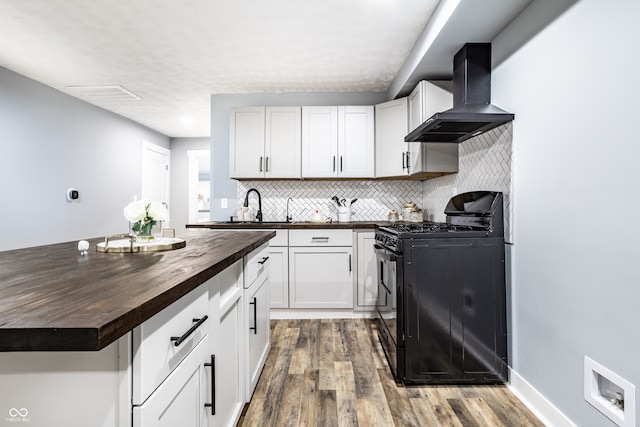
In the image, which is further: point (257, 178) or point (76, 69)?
point (257, 178)

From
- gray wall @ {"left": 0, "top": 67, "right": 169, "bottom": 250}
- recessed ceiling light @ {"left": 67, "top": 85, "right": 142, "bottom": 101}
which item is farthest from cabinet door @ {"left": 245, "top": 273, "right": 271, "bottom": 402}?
recessed ceiling light @ {"left": 67, "top": 85, "right": 142, "bottom": 101}

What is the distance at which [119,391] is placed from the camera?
0.66 meters

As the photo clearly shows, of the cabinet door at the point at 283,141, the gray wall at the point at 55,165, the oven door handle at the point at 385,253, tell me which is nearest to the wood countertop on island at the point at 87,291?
the oven door handle at the point at 385,253

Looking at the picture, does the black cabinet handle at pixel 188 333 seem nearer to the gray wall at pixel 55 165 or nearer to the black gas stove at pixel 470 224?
the black gas stove at pixel 470 224

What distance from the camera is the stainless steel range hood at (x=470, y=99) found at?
2.09m

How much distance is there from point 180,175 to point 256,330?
5.44m

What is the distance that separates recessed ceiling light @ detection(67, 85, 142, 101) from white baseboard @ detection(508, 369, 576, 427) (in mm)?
4571

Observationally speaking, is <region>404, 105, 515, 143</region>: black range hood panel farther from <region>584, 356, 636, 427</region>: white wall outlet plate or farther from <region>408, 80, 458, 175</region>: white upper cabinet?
<region>584, 356, 636, 427</region>: white wall outlet plate

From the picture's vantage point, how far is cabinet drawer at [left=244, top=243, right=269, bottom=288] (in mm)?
1690

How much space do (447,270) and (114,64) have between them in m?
3.47

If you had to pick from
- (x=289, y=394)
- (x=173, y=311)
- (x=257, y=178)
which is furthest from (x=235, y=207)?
(x=173, y=311)

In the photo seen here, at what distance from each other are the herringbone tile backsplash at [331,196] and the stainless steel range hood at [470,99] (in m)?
1.42

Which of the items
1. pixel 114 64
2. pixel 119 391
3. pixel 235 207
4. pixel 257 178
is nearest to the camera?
pixel 119 391

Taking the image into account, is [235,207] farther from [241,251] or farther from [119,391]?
[119,391]
